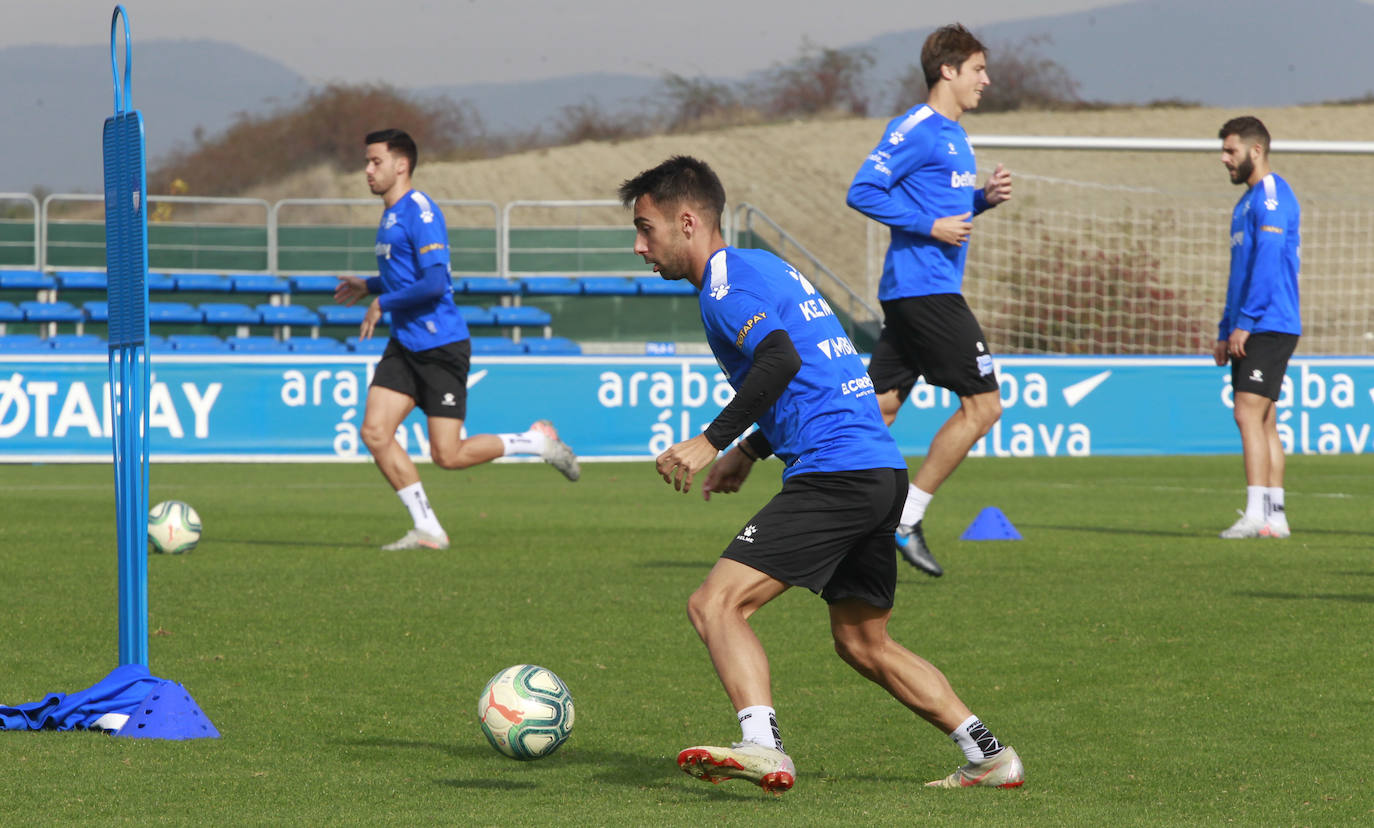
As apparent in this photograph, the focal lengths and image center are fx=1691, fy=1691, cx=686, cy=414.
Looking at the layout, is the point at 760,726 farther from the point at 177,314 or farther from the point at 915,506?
the point at 177,314

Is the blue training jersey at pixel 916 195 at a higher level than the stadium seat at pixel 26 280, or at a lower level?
higher

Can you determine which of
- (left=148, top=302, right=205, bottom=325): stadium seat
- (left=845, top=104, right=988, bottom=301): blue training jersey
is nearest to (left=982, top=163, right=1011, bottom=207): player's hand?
(left=845, top=104, right=988, bottom=301): blue training jersey

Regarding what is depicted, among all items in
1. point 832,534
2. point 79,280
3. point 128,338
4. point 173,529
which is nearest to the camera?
point 832,534

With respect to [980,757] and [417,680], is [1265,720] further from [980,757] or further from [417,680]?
[417,680]

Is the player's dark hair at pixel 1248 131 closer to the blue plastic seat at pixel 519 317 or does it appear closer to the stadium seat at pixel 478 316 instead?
the stadium seat at pixel 478 316

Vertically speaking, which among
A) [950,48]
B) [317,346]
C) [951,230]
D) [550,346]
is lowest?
[550,346]

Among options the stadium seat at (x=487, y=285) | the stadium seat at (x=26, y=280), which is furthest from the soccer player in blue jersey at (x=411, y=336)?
the stadium seat at (x=26, y=280)

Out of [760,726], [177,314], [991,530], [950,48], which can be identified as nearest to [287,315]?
[177,314]

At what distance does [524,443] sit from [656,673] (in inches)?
183

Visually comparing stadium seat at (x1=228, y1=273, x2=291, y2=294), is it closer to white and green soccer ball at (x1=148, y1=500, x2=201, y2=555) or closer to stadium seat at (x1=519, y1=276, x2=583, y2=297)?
stadium seat at (x1=519, y1=276, x2=583, y2=297)

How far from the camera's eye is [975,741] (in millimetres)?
4195

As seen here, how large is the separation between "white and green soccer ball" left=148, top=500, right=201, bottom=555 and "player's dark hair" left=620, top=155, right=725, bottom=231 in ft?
18.6

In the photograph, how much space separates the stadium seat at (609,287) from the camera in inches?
975

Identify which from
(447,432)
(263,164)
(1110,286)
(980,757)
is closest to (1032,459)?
(1110,286)
